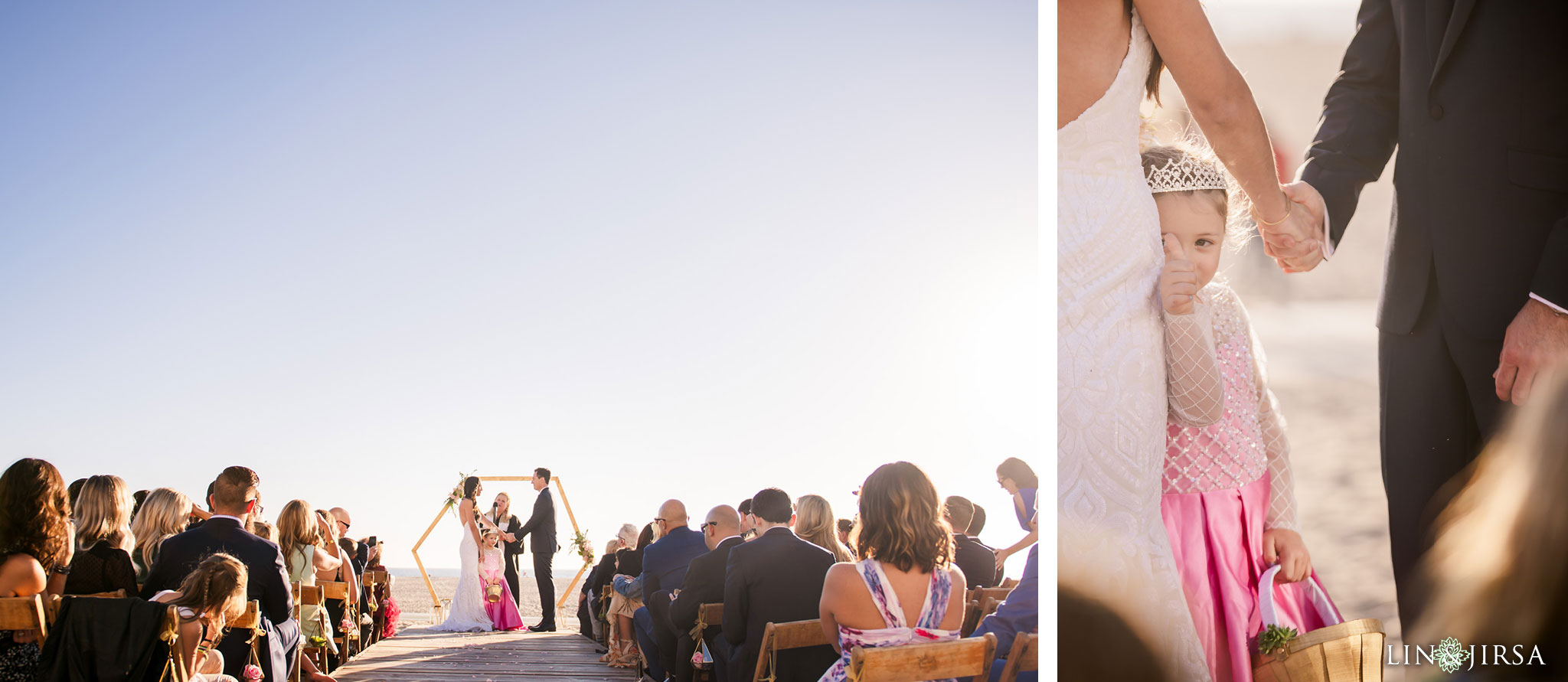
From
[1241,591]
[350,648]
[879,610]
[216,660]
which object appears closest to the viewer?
[1241,591]

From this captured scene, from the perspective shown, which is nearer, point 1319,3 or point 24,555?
point 1319,3

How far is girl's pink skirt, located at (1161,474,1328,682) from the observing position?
9.24 ft

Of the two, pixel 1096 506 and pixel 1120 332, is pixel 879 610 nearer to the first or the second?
pixel 1096 506

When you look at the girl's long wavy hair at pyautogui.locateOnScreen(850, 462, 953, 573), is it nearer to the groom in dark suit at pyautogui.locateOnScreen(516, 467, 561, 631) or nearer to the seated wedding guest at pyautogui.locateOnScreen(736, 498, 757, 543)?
the seated wedding guest at pyautogui.locateOnScreen(736, 498, 757, 543)

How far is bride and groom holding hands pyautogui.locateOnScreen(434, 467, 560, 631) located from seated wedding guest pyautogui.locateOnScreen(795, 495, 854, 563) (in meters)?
4.75

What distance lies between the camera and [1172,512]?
9.41ft

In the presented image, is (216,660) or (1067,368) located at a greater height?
(1067,368)

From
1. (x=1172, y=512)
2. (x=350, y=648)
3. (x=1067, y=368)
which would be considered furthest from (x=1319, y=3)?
(x=350, y=648)

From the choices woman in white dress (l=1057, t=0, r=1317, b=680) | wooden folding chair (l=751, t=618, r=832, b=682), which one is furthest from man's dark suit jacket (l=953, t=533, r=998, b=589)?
woman in white dress (l=1057, t=0, r=1317, b=680)

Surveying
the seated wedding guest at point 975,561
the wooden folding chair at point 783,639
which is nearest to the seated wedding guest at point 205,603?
the wooden folding chair at point 783,639

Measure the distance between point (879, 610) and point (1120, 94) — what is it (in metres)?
1.83

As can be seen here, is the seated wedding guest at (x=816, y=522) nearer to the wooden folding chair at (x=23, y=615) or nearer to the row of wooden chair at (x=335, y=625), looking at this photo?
the row of wooden chair at (x=335, y=625)

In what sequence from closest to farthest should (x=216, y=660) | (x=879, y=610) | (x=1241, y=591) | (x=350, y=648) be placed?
1. (x=1241, y=591)
2. (x=879, y=610)
3. (x=216, y=660)
4. (x=350, y=648)

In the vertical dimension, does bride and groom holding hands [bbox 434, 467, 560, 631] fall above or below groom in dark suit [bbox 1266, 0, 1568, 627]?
below
